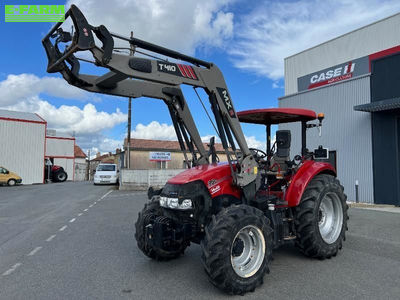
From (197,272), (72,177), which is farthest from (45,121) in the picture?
(197,272)

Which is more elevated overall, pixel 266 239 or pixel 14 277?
pixel 266 239

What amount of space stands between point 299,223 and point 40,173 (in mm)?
30920

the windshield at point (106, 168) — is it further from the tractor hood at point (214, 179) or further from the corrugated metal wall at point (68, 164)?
the tractor hood at point (214, 179)

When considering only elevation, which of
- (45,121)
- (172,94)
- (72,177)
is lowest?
(72,177)

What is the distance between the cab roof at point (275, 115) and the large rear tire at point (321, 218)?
104 centimetres

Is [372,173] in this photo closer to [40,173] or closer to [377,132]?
[377,132]

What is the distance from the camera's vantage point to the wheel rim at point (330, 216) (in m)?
5.47

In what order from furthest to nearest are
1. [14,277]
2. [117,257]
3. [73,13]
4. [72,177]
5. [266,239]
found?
[72,177]
[117,257]
[14,277]
[266,239]
[73,13]

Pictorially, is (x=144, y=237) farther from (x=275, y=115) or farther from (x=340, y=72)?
(x=340, y=72)

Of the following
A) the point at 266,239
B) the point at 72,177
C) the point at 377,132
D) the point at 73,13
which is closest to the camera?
the point at 73,13

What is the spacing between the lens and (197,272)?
4543mm

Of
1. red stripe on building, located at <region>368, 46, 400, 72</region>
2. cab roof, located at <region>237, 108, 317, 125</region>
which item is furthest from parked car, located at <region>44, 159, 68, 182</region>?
cab roof, located at <region>237, 108, 317, 125</region>

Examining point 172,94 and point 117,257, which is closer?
point 172,94

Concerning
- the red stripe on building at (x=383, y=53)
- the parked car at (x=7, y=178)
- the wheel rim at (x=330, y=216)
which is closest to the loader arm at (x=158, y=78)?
the wheel rim at (x=330, y=216)
